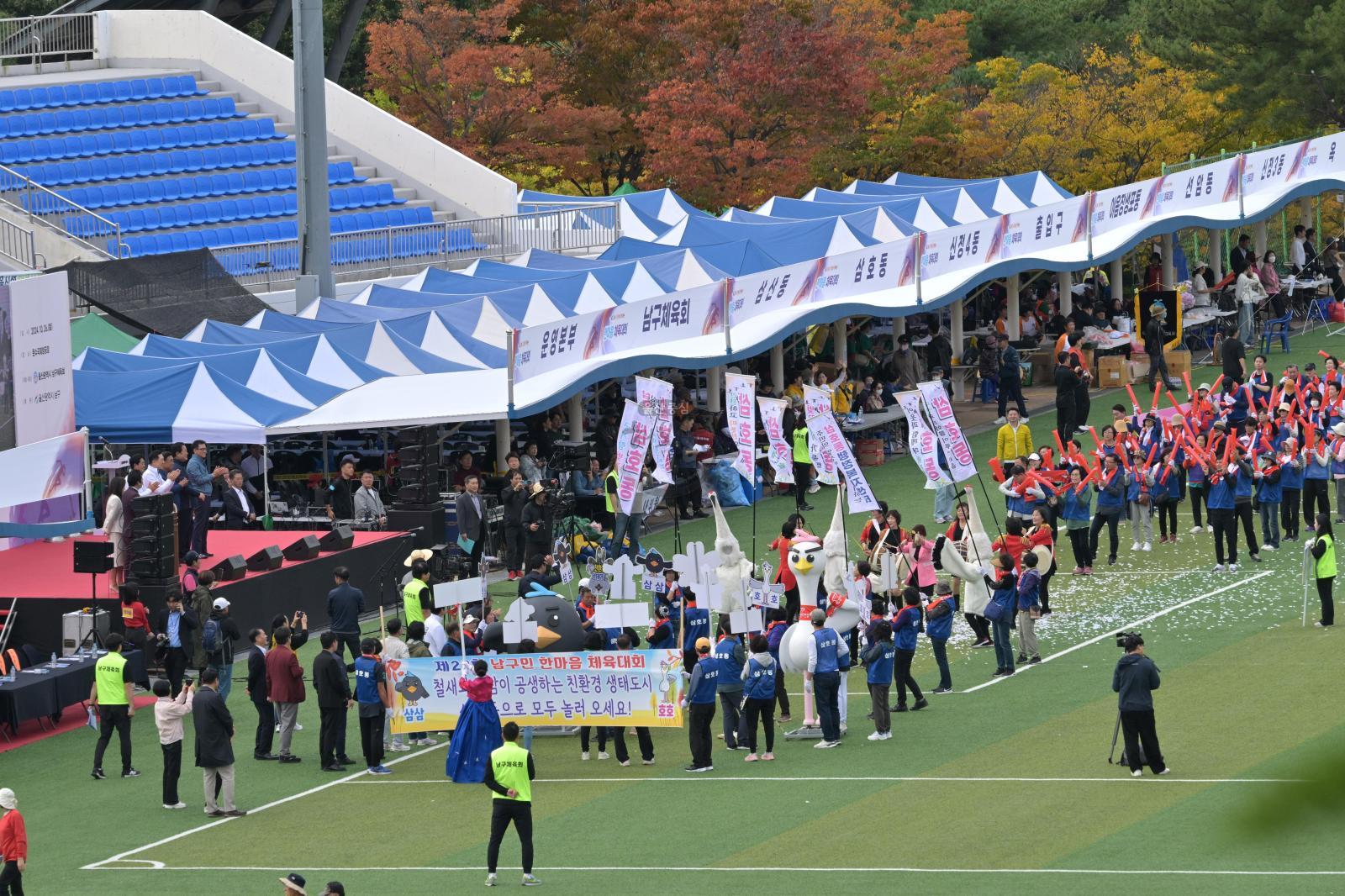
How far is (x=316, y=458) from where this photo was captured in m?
29.9

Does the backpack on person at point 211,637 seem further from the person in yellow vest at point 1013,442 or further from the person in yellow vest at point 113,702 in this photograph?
the person in yellow vest at point 1013,442

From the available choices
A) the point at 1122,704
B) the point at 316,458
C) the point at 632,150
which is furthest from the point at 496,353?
the point at 632,150

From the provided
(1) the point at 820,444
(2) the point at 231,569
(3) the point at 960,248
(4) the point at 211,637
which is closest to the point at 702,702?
(4) the point at 211,637

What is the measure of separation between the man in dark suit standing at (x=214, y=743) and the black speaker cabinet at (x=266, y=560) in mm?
6443

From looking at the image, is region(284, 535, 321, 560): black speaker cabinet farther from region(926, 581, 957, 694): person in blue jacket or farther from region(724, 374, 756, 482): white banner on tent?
region(926, 581, 957, 694): person in blue jacket

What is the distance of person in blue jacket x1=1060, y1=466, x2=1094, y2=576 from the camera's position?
852 inches

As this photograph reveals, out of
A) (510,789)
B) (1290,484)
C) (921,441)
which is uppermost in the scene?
(921,441)

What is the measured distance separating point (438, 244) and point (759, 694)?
2352 cm

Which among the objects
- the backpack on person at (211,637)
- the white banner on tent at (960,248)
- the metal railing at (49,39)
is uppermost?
the metal railing at (49,39)

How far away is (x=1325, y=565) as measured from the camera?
18953mm

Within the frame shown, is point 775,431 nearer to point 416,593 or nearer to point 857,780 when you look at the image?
point 416,593

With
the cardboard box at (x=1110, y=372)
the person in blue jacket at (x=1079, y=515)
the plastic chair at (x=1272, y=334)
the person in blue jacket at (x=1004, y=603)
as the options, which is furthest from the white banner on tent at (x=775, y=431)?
the plastic chair at (x=1272, y=334)

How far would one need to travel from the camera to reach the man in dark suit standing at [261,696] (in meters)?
17.0

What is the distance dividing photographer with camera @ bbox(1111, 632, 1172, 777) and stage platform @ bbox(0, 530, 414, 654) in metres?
10.6
